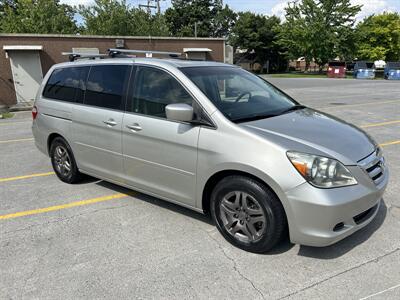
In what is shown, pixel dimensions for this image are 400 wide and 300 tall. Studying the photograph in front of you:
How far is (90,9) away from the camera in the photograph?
24.7 metres

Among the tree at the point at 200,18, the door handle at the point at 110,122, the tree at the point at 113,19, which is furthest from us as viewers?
the tree at the point at 200,18

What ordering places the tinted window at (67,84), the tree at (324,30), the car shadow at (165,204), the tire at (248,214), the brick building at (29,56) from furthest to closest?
the tree at (324,30) → the brick building at (29,56) → the tinted window at (67,84) → the car shadow at (165,204) → the tire at (248,214)

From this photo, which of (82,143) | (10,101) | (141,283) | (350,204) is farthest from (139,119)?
(10,101)

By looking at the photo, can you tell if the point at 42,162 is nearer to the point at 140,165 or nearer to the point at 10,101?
the point at 140,165

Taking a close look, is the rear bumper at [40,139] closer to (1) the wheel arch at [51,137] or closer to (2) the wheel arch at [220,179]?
(1) the wheel arch at [51,137]

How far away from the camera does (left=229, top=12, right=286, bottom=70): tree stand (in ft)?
193

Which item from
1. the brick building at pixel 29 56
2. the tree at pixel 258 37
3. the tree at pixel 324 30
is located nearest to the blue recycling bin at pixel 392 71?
the tree at pixel 324 30

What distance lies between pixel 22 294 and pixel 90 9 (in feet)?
83.7

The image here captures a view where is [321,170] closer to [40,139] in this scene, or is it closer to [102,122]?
[102,122]

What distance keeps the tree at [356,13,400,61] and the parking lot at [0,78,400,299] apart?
55772 millimetres

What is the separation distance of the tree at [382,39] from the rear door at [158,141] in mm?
55623

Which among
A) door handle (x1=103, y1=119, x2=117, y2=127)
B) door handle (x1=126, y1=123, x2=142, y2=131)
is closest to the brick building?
door handle (x1=103, y1=119, x2=117, y2=127)

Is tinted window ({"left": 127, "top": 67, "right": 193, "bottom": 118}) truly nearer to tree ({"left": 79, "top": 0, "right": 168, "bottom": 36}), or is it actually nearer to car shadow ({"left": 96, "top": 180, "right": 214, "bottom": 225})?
car shadow ({"left": 96, "top": 180, "right": 214, "bottom": 225})

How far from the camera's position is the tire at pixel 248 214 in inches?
115
